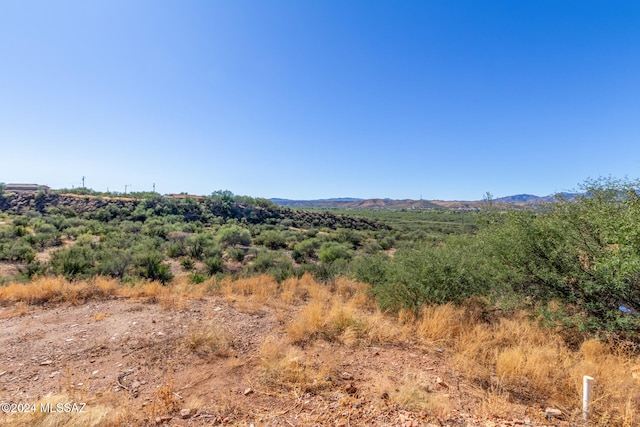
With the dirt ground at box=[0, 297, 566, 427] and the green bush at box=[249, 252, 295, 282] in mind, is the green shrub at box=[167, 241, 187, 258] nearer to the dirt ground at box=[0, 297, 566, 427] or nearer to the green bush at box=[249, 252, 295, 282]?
the green bush at box=[249, 252, 295, 282]

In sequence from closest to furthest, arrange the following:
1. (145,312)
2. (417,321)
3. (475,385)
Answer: (475,385)
(417,321)
(145,312)

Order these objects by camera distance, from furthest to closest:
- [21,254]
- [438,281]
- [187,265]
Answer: [187,265], [21,254], [438,281]

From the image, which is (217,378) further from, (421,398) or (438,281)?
(438,281)

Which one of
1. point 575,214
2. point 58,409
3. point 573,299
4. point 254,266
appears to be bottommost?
point 254,266

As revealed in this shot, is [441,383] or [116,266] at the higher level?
[441,383]

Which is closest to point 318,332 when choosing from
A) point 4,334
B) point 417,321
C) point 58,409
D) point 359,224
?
point 417,321

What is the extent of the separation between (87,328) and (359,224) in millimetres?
37192

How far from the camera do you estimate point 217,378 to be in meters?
3.79

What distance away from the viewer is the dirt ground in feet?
10.1

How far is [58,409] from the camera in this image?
2926 millimetres

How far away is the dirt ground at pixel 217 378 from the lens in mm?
3064

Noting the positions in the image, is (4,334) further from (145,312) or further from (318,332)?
(318,332)

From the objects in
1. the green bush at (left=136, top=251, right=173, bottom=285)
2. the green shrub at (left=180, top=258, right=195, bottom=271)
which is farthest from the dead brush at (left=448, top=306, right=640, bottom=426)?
the green shrub at (left=180, top=258, right=195, bottom=271)

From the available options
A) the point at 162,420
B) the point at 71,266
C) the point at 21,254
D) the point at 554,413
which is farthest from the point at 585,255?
the point at 21,254
